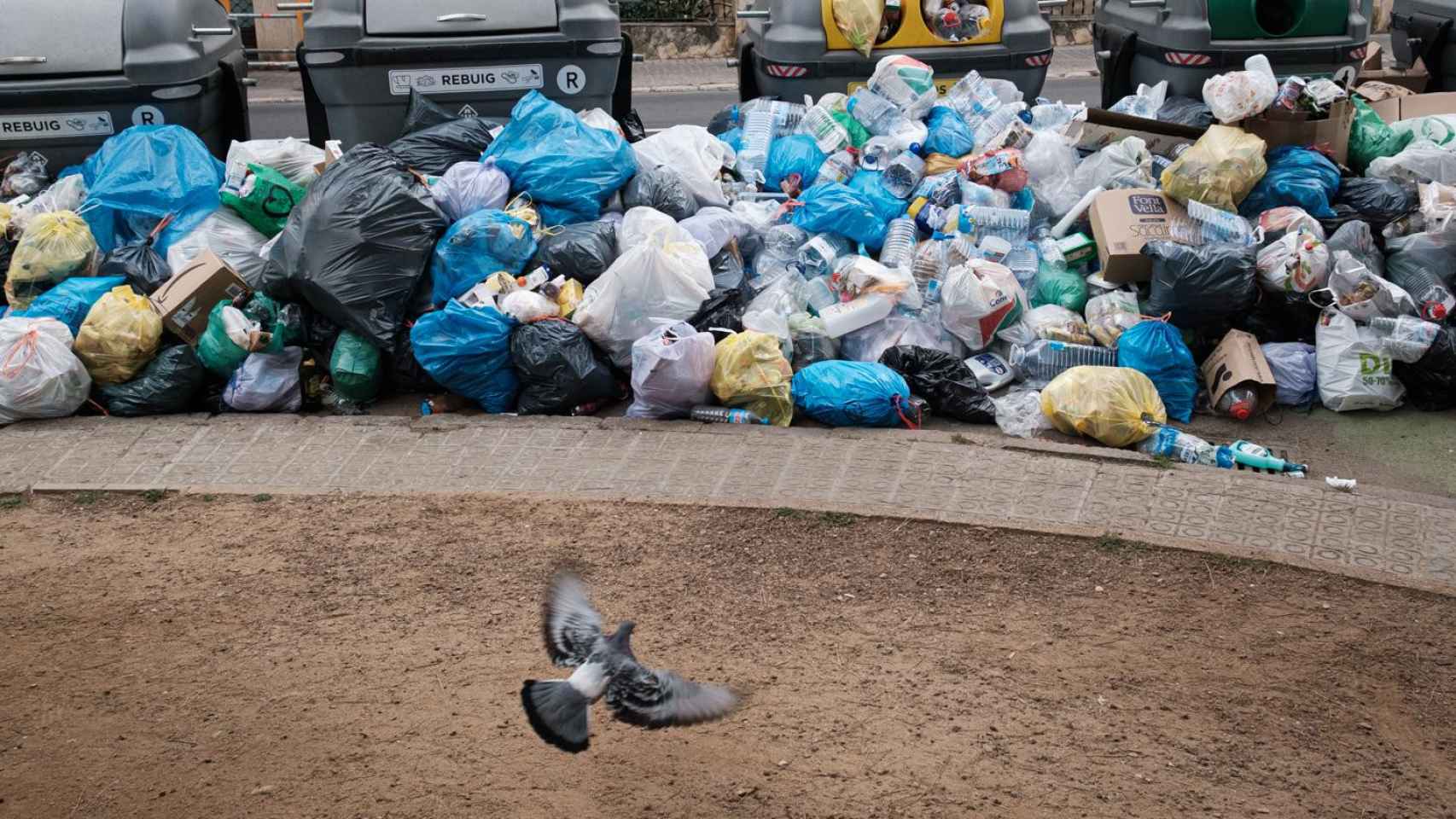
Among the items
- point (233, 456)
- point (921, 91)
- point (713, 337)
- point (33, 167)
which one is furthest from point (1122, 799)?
point (33, 167)

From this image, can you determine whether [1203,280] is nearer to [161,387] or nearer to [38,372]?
[161,387]

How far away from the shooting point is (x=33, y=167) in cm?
708

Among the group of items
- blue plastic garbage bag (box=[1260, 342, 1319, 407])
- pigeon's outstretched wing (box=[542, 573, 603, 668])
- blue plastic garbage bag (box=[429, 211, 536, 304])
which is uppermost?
blue plastic garbage bag (box=[429, 211, 536, 304])

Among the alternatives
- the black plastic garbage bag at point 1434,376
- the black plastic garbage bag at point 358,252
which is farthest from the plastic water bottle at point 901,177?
the black plastic garbage bag at point 1434,376

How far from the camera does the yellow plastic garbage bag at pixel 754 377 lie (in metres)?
5.50

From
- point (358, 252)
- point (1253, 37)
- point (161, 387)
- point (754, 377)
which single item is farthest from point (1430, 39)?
point (161, 387)

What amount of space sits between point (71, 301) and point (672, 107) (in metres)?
6.52

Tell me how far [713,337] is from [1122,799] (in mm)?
2777

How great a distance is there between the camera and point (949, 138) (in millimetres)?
6859

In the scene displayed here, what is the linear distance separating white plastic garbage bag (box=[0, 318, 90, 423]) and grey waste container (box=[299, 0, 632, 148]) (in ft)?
6.61

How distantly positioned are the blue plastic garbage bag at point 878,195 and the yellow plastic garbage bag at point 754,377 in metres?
1.21

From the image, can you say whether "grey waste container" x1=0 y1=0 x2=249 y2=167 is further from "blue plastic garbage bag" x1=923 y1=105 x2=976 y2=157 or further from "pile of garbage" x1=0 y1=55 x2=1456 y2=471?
"blue plastic garbage bag" x1=923 y1=105 x2=976 y2=157

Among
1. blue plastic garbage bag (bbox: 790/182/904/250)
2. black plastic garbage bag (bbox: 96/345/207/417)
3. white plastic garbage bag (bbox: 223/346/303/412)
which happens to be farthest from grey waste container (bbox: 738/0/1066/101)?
black plastic garbage bag (bbox: 96/345/207/417)

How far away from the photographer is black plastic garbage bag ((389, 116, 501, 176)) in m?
6.48
